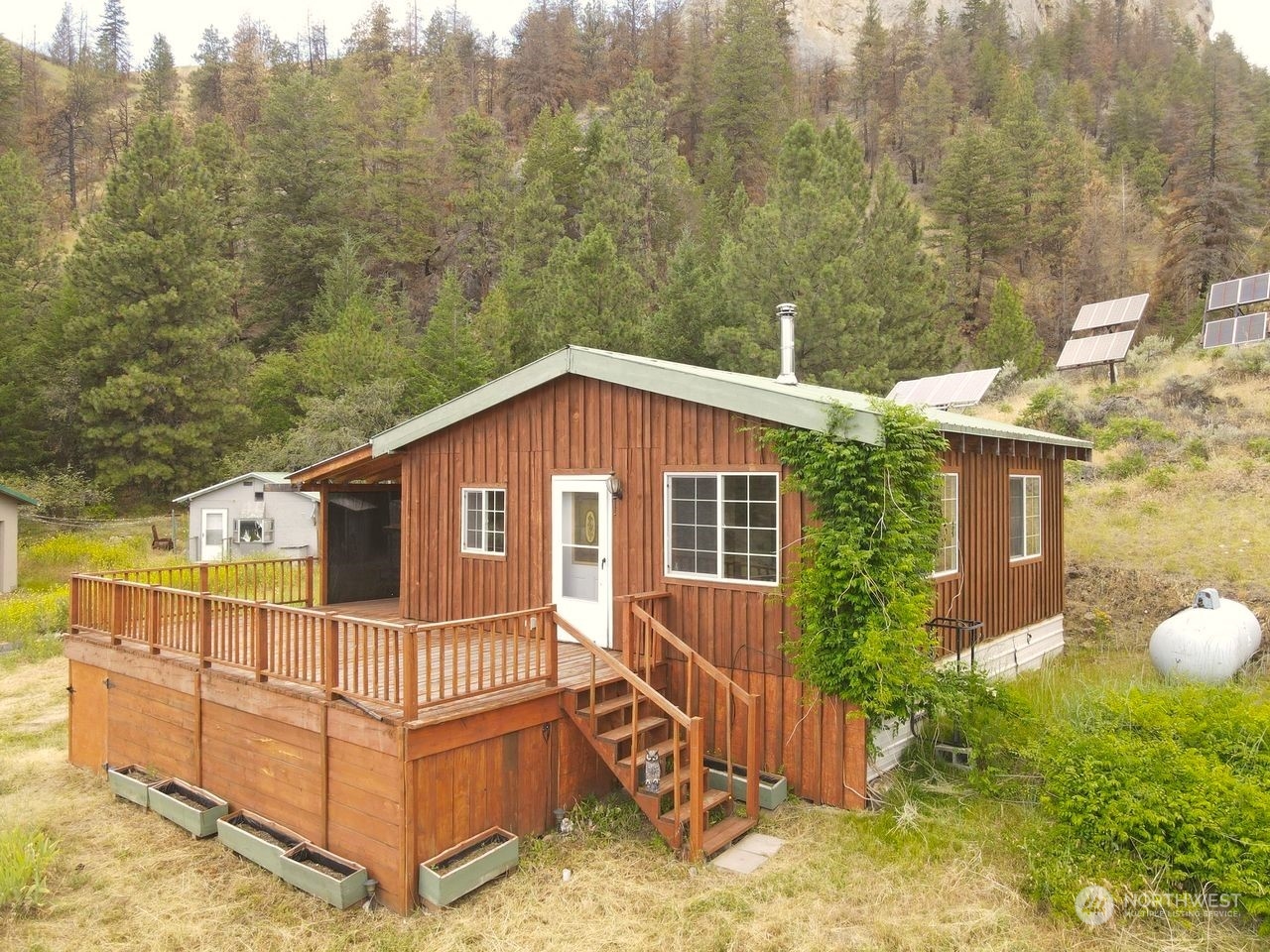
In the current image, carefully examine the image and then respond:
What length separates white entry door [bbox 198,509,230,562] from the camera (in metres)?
20.8

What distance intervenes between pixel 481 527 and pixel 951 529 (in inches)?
193

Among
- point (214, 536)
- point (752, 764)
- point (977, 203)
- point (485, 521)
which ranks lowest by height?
point (752, 764)

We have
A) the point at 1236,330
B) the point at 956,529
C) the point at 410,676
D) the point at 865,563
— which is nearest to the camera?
the point at 410,676

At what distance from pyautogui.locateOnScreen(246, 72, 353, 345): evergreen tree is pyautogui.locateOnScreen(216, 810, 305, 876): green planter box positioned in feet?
93.3

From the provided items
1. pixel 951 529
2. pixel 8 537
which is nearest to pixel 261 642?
pixel 951 529

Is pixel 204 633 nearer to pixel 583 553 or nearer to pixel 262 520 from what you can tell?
pixel 583 553

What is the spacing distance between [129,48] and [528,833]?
254 ft

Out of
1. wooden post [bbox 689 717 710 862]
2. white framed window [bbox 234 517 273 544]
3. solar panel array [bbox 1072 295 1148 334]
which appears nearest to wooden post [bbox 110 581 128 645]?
wooden post [bbox 689 717 710 862]

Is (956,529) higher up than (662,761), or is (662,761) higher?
(956,529)

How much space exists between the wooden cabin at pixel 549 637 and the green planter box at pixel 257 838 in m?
0.11

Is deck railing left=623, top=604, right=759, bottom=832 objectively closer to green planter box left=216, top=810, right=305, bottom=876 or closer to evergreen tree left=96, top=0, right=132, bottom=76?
green planter box left=216, top=810, right=305, bottom=876

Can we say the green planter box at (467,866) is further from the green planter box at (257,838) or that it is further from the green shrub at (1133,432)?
the green shrub at (1133,432)

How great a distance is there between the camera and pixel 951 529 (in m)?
7.81

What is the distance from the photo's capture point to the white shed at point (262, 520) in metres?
20.3
